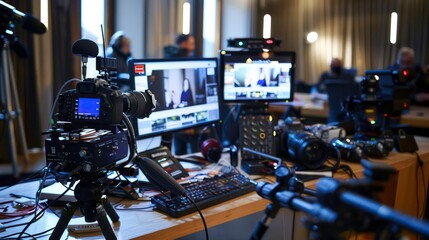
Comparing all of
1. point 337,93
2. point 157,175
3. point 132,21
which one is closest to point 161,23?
point 132,21

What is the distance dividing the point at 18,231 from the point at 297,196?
2.67ft

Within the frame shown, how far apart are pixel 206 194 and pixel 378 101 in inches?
52.8

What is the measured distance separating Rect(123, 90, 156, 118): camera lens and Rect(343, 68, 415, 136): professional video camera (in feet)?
4.69

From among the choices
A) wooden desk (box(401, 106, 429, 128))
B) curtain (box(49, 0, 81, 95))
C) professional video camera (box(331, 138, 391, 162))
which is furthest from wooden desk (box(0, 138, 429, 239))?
curtain (box(49, 0, 81, 95))

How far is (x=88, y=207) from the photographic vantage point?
1.12 meters

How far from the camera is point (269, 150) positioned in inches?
76.5

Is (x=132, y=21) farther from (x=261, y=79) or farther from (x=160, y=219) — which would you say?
(x=160, y=219)

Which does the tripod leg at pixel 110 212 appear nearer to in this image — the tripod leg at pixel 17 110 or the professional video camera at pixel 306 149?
the professional video camera at pixel 306 149

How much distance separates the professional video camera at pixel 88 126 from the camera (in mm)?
1067

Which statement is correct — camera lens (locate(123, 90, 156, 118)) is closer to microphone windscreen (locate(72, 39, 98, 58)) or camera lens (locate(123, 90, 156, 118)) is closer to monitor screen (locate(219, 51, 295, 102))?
microphone windscreen (locate(72, 39, 98, 58))

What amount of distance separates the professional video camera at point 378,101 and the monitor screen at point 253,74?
502mm

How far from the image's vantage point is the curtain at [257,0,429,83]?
251 inches

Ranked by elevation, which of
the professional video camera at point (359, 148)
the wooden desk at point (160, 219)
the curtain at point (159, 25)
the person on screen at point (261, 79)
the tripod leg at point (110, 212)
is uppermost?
the curtain at point (159, 25)

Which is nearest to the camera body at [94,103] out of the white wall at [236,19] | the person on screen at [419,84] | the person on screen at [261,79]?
the person on screen at [261,79]
